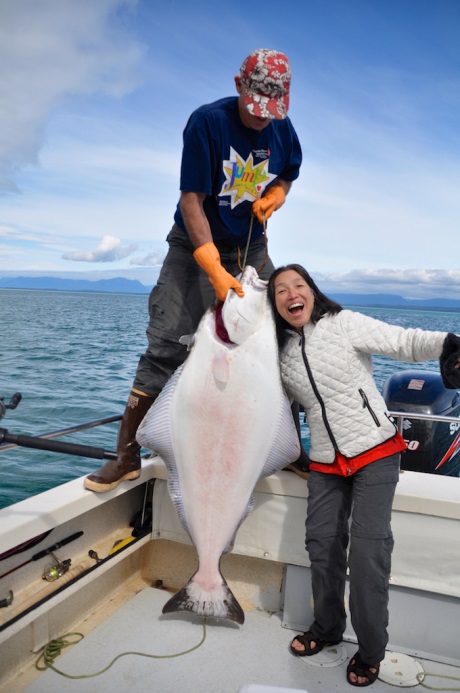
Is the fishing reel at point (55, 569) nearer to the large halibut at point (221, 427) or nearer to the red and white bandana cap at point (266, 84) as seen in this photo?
the large halibut at point (221, 427)

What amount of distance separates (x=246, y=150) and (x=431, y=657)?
299 centimetres

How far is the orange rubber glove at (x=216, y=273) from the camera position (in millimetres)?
2576

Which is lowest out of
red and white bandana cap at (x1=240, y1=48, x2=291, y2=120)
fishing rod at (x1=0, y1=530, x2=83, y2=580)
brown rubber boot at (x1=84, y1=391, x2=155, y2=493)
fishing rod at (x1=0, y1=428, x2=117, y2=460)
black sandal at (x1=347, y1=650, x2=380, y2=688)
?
black sandal at (x1=347, y1=650, x2=380, y2=688)

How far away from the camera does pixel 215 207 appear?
310 cm

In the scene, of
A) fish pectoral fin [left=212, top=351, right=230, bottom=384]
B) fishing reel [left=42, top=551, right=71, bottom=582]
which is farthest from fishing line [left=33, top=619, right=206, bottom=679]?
fish pectoral fin [left=212, top=351, right=230, bottom=384]

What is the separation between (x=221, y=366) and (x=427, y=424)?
2.28m

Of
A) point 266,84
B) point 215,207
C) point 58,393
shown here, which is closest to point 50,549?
point 215,207

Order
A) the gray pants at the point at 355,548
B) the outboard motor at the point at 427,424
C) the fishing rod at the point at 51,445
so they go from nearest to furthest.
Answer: the fishing rod at the point at 51,445 < the gray pants at the point at 355,548 < the outboard motor at the point at 427,424

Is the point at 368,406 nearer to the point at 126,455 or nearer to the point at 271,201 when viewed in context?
the point at 271,201

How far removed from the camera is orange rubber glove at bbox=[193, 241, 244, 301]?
258cm

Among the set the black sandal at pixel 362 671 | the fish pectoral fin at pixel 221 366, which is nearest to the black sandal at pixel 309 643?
the black sandal at pixel 362 671

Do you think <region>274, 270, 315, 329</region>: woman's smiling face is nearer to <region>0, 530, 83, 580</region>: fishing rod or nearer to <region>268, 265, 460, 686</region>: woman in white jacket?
<region>268, 265, 460, 686</region>: woman in white jacket

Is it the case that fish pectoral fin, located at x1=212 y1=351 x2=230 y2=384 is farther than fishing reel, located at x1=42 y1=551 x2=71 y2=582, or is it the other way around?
fishing reel, located at x1=42 y1=551 x2=71 y2=582

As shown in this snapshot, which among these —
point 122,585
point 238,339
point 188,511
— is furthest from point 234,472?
point 122,585
